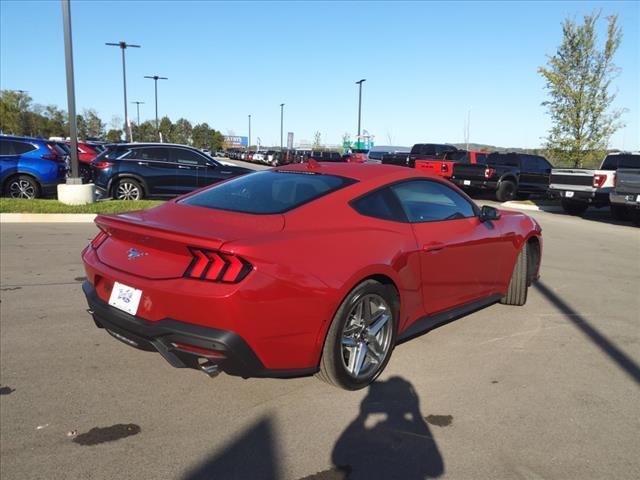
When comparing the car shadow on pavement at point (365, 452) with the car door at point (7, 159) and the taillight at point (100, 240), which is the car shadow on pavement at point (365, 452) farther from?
the car door at point (7, 159)

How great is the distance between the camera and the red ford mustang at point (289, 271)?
113 inches

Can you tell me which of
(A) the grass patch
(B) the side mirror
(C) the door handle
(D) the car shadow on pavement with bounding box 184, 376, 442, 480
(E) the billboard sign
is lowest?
(D) the car shadow on pavement with bounding box 184, 376, 442, 480

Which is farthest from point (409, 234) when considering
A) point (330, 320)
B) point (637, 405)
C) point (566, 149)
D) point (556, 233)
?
point (566, 149)

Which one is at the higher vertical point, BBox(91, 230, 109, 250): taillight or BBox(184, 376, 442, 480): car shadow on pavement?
BBox(91, 230, 109, 250): taillight

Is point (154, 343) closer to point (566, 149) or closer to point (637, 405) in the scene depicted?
point (637, 405)

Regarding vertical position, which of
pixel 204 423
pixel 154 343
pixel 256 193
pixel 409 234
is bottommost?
pixel 204 423

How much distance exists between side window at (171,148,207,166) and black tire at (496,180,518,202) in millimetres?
10486

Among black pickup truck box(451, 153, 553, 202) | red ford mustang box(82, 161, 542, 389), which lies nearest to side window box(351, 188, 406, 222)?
red ford mustang box(82, 161, 542, 389)

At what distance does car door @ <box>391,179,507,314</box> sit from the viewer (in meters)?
4.05

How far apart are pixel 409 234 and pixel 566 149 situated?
19.6 m

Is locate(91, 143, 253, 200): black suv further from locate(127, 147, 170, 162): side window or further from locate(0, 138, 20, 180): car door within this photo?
locate(0, 138, 20, 180): car door

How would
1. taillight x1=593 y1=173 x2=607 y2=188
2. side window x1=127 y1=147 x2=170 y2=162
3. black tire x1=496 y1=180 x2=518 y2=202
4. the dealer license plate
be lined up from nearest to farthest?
the dealer license plate
side window x1=127 y1=147 x2=170 y2=162
taillight x1=593 y1=173 x2=607 y2=188
black tire x1=496 y1=180 x2=518 y2=202

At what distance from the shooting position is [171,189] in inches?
516

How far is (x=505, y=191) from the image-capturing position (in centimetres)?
1861
